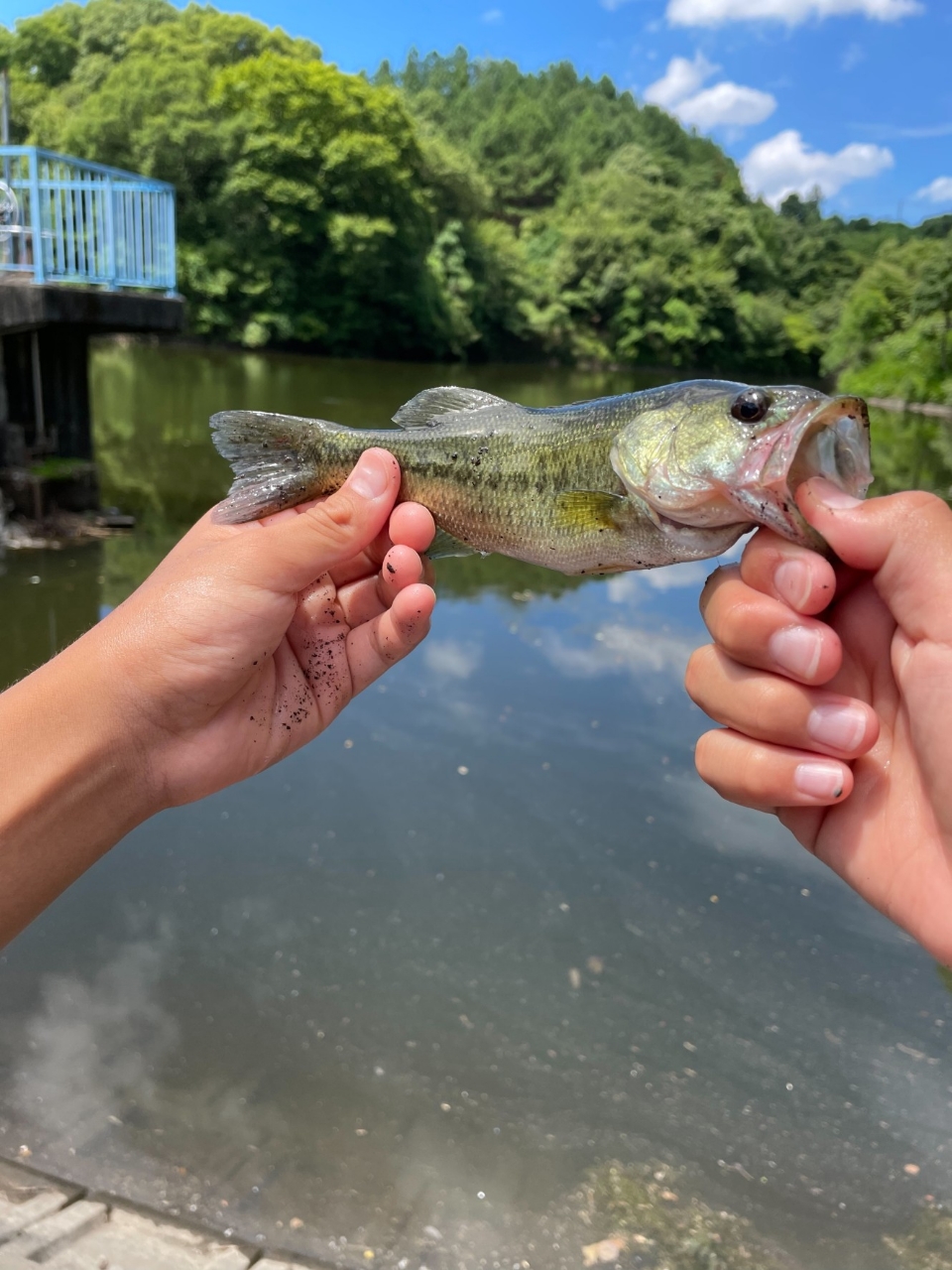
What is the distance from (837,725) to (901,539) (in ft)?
1.69

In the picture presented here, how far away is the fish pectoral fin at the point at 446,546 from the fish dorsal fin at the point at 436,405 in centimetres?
35

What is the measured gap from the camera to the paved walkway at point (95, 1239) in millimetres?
3422

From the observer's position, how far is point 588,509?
258 cm

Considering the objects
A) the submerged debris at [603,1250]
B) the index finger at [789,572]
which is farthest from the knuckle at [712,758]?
the submerged debris at [603,1250]

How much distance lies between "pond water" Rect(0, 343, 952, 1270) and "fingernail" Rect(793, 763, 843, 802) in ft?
8.86

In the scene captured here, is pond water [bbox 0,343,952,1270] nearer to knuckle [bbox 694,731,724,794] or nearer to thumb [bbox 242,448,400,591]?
knuckle [bbox 694,731,724,794]

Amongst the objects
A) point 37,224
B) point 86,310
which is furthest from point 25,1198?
point 37,224

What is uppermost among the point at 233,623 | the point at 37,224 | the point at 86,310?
the point at 37,224

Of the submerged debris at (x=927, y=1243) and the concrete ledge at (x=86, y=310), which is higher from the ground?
the concrete ledge at (x=86, y=310)

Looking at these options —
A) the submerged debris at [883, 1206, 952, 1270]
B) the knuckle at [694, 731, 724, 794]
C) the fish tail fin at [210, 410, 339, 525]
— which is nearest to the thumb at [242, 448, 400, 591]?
the fish tail fin at [210, 410, 339, 525]

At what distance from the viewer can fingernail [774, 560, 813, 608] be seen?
2.32 metres

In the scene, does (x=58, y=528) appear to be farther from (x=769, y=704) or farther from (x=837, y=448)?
(x=837, y=448)

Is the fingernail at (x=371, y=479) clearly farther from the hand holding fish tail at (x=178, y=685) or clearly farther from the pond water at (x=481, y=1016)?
the pond water at (x=481, y=1016)

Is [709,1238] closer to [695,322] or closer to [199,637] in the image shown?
[199,637]
